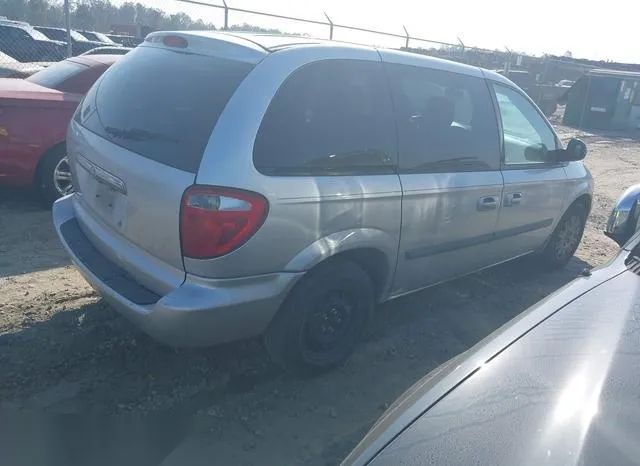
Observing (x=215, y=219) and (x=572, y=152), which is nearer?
(x=215, y=219)

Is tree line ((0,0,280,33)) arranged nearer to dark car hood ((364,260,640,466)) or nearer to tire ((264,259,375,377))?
tire ((264,259,375,377))

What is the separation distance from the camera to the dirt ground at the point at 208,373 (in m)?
2.96

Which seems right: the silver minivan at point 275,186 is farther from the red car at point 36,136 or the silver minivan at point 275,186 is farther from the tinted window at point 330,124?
the red car at point 36,136

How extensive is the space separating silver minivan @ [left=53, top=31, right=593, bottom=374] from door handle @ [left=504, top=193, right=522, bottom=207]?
0.21 m

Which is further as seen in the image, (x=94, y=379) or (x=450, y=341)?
(x=450, y=341)

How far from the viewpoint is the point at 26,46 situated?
16.4 metres

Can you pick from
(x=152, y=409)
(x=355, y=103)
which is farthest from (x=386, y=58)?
(x=152, y=409)

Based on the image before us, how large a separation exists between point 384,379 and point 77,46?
55.1 ft

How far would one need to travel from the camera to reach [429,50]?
17141 millimetres

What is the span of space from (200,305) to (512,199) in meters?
2.64

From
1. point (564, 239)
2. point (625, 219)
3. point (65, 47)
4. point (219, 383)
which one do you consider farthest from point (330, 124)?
point (65, 47)

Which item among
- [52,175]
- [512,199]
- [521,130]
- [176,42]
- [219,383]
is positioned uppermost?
[176,42]

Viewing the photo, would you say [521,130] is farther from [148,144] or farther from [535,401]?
[535,401]

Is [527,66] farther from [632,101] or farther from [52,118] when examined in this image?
[52,118]
